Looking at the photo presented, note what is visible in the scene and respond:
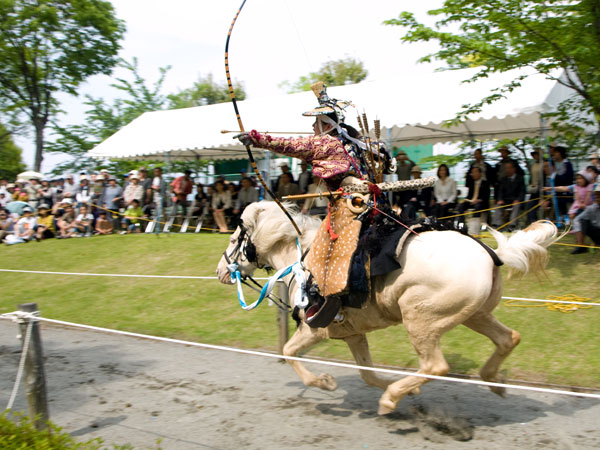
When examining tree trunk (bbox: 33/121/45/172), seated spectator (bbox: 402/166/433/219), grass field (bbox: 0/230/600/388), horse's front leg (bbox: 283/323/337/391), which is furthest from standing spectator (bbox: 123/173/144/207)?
tree trunk (bbox: 33/121/45/172)

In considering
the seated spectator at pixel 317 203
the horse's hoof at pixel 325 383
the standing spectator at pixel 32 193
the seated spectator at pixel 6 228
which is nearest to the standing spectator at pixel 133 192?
the seated spectator at pixel 6 228

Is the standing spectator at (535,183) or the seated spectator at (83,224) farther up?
the standing spectator at (535,183)

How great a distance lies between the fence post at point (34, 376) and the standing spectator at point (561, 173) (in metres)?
9.02

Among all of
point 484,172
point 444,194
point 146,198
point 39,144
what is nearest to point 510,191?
point 484,172

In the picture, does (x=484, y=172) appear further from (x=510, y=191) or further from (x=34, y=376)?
(x=34, y=376)

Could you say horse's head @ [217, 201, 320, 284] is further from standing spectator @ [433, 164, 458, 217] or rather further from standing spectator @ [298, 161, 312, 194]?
standing spectator @ [298, 161, 312, 194]

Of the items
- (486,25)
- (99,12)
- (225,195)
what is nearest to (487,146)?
(486,25)

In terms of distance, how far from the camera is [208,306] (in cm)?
891

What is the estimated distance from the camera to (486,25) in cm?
950

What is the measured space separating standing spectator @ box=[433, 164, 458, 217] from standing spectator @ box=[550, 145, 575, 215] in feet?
6.00

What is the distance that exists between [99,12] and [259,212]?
22.4 m

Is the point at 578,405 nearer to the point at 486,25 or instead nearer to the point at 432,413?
the point at 432,413

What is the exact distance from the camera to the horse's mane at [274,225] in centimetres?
536

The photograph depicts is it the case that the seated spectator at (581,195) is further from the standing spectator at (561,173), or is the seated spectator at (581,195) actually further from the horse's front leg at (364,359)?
the horse's front leg at (364,359)
